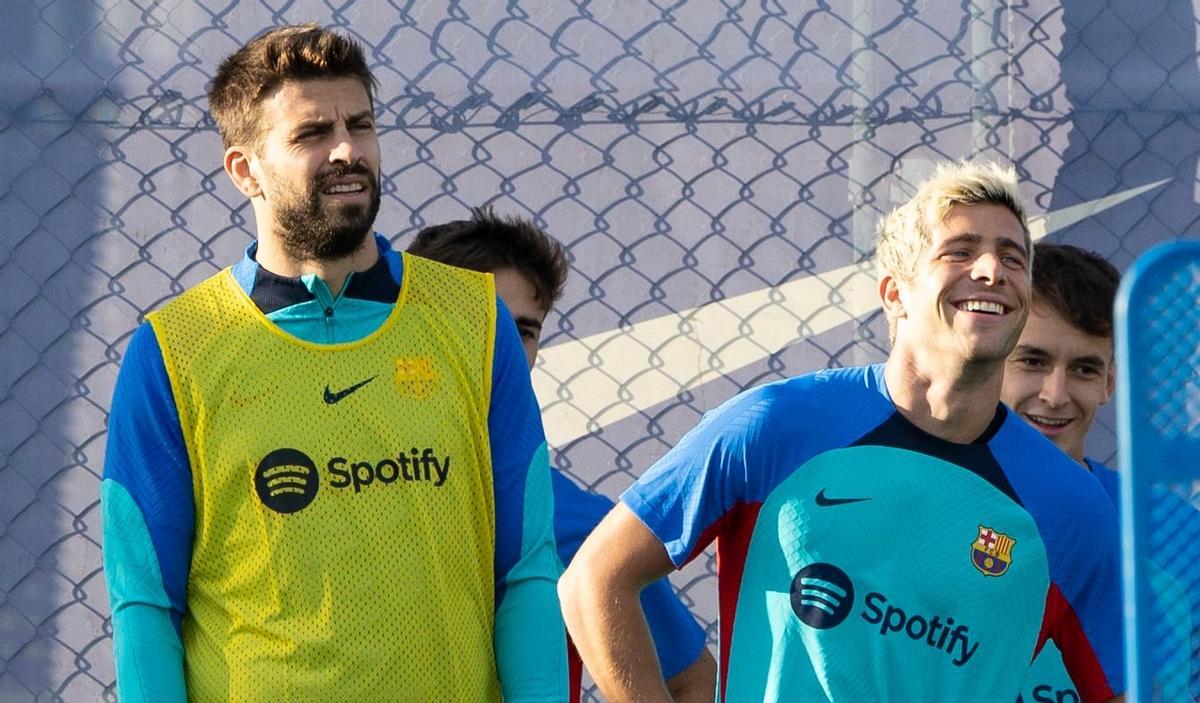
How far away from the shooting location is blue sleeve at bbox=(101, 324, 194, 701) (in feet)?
7.59

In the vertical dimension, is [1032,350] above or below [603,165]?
below

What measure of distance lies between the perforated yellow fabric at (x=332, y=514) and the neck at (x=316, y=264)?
0.24 ft

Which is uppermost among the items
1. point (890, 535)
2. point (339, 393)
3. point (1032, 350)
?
point (1032, 350)

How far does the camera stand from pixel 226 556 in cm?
234

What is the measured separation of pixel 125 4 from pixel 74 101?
12.0 inches

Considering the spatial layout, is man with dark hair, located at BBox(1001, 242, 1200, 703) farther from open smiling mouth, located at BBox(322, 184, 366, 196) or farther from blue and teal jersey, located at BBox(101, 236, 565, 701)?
open smiling mouth, located at BBox(322, 184, 366, 196)

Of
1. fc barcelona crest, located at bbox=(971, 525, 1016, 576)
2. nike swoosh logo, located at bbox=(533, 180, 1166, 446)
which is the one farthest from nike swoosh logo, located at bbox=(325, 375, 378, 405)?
nike swoosh logo, located at bbox=(533, 180, 1166, 446)

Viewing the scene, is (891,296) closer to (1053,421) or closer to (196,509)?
(1053,421)

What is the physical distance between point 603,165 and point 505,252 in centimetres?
127

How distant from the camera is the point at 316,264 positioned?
2.45m

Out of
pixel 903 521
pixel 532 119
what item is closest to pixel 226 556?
pixel 903 521

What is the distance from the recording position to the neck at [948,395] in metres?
2.54

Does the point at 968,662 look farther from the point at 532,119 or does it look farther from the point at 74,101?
the point at 74,101

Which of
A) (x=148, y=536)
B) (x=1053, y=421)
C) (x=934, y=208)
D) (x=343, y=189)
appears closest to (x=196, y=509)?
(x=148, y=536)
